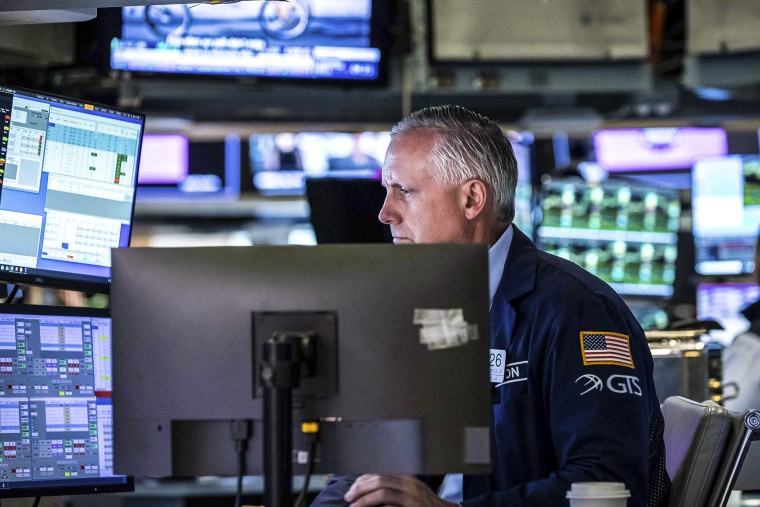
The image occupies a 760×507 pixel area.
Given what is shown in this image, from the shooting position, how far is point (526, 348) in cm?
237

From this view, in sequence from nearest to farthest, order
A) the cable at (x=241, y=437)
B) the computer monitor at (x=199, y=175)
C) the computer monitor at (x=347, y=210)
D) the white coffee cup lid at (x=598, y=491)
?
the white coffee cup lid at (x=598, y=491) → the cable at (x=241, y=437) → the computer monitor at (x=347, y=210) → the computer monitor at (x=199, y=175)

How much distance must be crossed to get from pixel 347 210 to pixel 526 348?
129cm

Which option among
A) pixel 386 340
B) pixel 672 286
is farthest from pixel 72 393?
pixel 672 286

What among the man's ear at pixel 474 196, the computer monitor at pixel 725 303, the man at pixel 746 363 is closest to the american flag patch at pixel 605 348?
the man's ear at pixel 474 196

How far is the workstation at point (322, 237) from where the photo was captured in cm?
186

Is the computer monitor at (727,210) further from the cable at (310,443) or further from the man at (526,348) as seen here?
the cable at (310,443)

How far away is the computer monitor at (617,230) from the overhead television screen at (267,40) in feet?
3.86

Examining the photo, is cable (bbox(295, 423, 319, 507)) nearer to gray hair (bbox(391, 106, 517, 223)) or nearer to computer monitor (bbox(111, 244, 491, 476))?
computer monitor (bbox(111, 244, 491, 476))

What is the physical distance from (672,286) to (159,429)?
4.43m

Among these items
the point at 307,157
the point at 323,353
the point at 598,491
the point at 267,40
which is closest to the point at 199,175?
the point at 307,157

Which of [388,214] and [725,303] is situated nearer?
[388,214]

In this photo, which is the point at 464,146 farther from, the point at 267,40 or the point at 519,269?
the point at 267,40

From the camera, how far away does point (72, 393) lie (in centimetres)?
254

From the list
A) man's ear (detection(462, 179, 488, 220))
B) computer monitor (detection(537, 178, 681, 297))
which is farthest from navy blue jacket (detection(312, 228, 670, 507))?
computer monitor (detection(537, 178, 681, 297))
